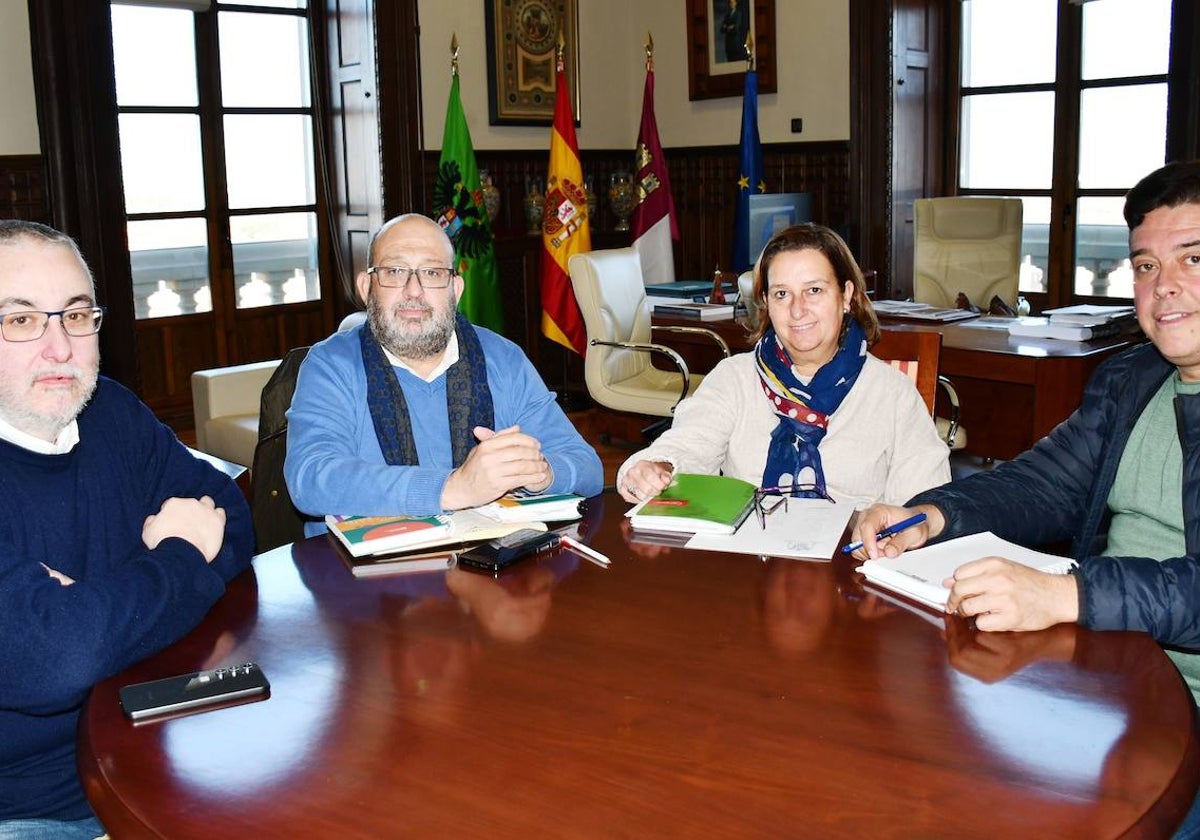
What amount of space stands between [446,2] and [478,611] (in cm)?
560

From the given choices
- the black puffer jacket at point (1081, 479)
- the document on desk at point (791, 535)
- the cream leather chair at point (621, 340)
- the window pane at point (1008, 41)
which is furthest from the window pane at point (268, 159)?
the black puffer jacket at point (1081, 479)

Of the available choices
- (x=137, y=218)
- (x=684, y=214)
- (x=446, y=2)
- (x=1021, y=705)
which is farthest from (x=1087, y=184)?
(x=1021, y=705)

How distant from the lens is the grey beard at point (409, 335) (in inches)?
88.1

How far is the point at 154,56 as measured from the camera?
6.04 meters

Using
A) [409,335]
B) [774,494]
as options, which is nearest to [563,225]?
[409,335]

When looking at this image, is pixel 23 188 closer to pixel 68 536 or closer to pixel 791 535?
pixel 68 536

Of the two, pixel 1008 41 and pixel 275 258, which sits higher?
pixel 1008 41

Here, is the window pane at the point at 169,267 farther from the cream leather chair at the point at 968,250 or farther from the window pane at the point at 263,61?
the cream leather chair at the point at 968,250

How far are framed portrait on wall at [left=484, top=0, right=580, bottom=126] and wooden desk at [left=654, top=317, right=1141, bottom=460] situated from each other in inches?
110

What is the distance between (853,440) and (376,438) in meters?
0.95

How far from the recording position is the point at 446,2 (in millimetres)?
6480

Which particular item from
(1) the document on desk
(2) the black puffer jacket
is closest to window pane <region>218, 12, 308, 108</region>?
(1) the document on desk

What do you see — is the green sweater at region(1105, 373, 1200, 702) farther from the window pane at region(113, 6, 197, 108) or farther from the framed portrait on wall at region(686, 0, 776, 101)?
the window pane at region(113, 6, 197, 108)

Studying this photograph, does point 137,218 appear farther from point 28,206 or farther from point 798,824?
point 798,824
